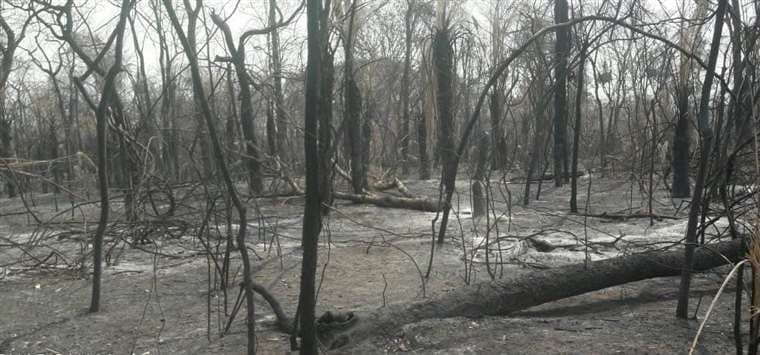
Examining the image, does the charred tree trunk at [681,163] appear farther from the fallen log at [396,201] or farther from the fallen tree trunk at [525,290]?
the fallen tree trunk at [525,290]

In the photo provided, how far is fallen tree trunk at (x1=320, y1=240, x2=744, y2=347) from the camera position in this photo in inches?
122

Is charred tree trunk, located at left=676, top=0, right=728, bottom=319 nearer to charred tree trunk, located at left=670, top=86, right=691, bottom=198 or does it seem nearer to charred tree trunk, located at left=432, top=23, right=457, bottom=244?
charred tree trunk, located at left=670, top=86, right=691, bottom=198

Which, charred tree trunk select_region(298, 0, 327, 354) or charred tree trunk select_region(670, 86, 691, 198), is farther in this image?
charred tree trunk select_region(670, 86, 691, 198)

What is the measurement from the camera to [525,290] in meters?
3.48

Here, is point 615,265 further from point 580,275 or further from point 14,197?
point 14,197

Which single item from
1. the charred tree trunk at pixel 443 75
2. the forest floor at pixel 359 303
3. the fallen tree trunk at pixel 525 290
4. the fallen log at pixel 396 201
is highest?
the charred tree trunk at pixel 443 75

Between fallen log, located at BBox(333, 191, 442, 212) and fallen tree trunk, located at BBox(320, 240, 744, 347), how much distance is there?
4.88m

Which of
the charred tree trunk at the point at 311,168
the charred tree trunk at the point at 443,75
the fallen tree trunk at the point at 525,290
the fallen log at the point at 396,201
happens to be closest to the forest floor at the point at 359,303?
the fallen tree trunk at the point at 525,290

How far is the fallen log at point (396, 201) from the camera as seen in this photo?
921cm

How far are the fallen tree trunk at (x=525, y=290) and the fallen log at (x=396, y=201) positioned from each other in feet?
16.0

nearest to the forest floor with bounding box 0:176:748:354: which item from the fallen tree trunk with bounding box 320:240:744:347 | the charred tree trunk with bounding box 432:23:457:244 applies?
the fallen tree trunk with bounding box 320:240:744:347

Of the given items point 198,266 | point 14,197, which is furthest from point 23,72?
point 198,266

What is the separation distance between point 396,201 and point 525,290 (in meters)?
6.22

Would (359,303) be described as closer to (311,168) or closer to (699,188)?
(311,168)
